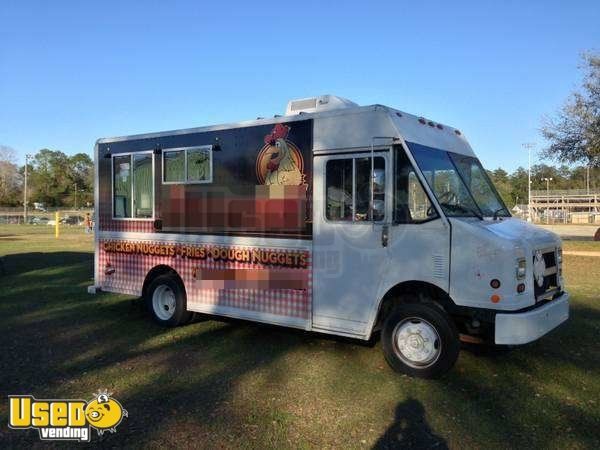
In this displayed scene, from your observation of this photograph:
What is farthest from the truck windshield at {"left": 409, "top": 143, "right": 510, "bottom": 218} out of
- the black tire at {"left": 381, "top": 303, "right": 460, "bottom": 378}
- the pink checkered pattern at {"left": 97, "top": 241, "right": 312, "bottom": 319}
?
the pink checkered pattern at {"left": 97, "top": 241, "right": 312, "bottom": 319}

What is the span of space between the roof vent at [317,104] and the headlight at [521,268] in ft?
9.30

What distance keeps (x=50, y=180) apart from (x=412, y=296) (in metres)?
131

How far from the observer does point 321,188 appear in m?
6.34

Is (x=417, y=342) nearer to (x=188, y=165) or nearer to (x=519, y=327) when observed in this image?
(x=519, y=327)

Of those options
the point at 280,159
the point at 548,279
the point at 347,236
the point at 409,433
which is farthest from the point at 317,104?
the point at 409,433

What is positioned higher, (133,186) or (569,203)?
(569,203)

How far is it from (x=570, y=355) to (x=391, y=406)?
2.95 meters

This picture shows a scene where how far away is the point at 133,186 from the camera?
27.7 feet

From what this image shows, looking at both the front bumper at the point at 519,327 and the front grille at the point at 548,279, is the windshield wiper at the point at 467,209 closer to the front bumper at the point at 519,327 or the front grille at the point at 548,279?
the front grille at the point at 548,279

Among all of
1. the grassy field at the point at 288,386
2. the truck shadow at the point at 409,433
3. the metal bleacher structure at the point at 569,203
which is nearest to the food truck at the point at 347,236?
the grassy field at the point at 288,386

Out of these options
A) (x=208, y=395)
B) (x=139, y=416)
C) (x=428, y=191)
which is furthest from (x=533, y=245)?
(x=139, y=416)

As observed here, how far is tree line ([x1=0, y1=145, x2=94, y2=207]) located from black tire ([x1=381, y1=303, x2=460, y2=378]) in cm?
11626

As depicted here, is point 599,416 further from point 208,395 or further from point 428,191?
point 208,395

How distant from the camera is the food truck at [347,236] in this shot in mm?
5430
